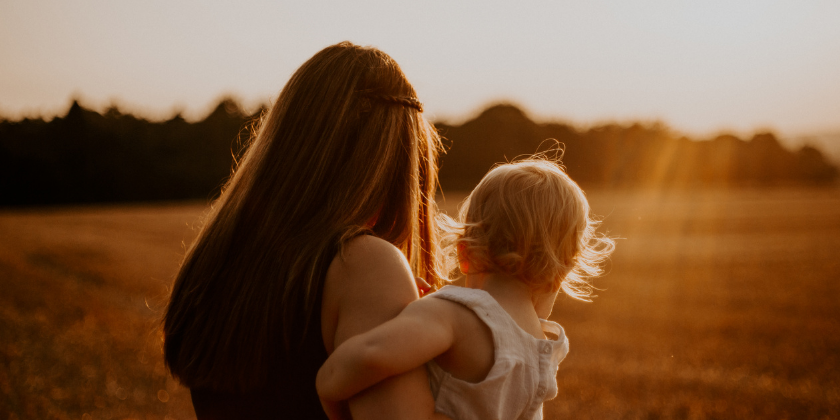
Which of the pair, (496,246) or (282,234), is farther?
(496,246)

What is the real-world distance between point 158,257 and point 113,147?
7878mm

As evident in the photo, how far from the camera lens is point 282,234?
134 centimetres

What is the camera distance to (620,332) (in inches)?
426

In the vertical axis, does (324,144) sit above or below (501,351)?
above

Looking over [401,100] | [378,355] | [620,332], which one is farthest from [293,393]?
[620,332]

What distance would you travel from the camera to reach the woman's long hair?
1.31 metres

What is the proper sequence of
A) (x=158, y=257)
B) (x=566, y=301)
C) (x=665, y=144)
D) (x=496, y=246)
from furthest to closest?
1. (x=665, y=144)
2. (x=158, y=257)
3. (x=566, y=301)
4. (x=496, y=246)

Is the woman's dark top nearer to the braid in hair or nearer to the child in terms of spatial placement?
the child

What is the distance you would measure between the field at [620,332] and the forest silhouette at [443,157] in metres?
2.85

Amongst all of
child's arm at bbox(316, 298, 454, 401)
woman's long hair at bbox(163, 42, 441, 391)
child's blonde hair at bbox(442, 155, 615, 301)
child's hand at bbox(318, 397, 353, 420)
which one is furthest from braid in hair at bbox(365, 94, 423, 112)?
child's hand at bbox(318, 397, 353, 420)

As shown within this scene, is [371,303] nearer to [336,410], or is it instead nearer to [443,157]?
[336,410]

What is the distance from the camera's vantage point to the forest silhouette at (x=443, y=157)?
17906 mm

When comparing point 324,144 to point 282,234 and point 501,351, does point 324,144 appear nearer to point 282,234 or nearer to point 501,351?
point 282,234

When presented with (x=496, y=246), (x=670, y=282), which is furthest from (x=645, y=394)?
(x=670, y=282)
